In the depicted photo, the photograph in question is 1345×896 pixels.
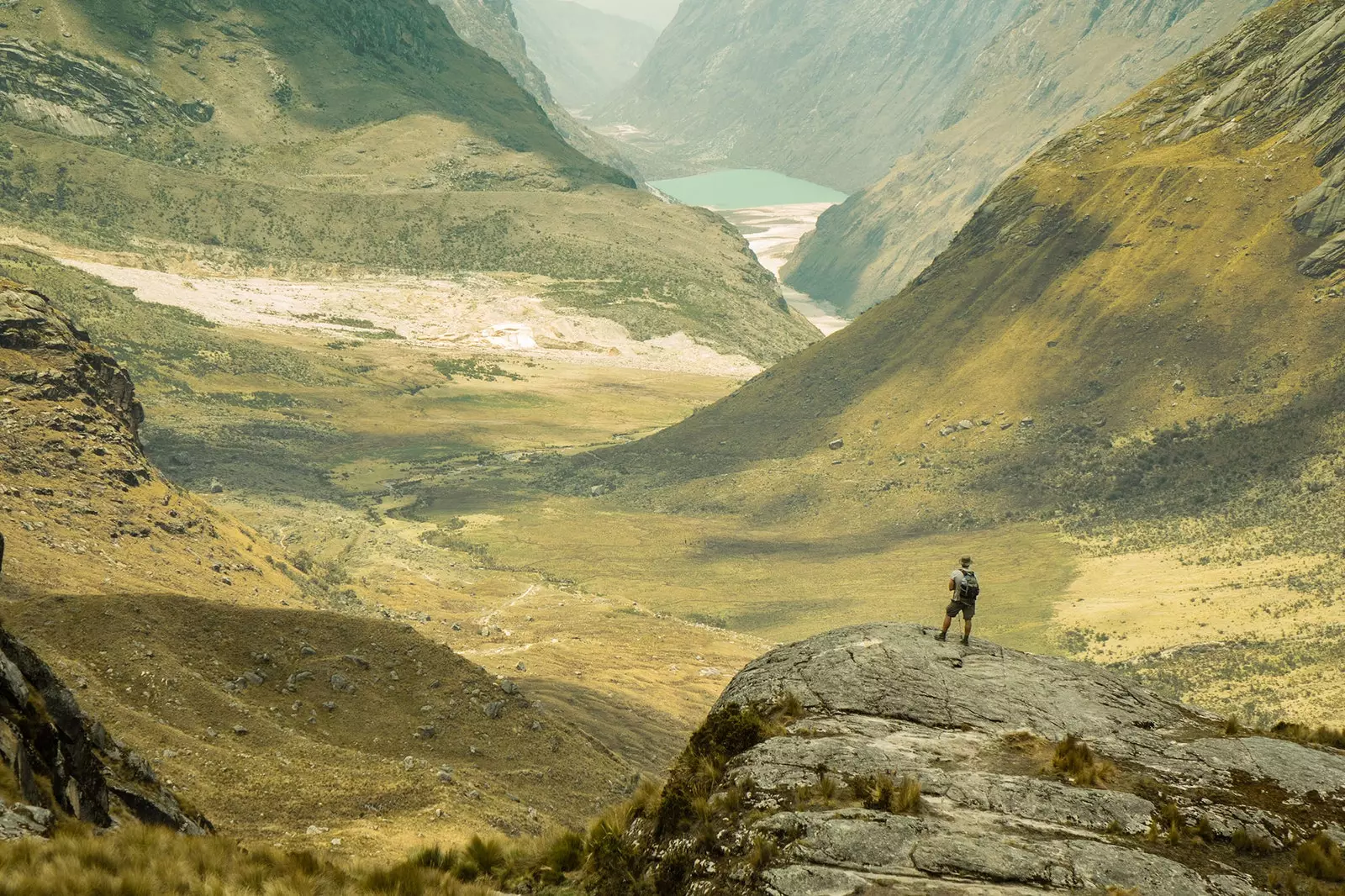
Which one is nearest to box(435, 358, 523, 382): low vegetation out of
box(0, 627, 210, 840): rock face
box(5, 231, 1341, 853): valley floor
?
box(5, 231, 1341, 853): valley floor

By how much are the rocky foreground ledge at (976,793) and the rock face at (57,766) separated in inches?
293

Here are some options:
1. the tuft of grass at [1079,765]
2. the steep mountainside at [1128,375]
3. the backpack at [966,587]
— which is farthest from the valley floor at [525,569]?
the tuft of grass at [1079,765]

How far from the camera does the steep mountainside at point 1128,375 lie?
9219cm

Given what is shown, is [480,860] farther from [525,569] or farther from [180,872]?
[525,569]

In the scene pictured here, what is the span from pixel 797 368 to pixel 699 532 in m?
39.6

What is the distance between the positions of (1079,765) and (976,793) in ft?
5.34

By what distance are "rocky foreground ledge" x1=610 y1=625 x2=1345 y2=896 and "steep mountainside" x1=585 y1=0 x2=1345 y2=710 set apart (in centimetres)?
6045

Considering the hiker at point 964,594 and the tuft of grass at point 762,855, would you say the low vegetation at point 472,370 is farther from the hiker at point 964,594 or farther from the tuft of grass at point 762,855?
the tuft of grass at point 762,855

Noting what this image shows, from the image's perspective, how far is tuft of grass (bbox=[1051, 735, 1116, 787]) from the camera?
600 inches

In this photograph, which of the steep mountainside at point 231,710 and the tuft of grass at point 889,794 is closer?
the tuft of grass at point 889,794

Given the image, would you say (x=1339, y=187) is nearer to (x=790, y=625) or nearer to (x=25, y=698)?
(x=790, y=625)

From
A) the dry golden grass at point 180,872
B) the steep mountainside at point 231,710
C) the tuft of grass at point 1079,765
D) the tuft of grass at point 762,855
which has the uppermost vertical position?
the tuft of grass at point 1079,765

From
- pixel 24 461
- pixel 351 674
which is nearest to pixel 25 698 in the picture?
pixel 351 674

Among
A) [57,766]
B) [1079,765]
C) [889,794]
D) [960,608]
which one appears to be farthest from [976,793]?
[57,766]
